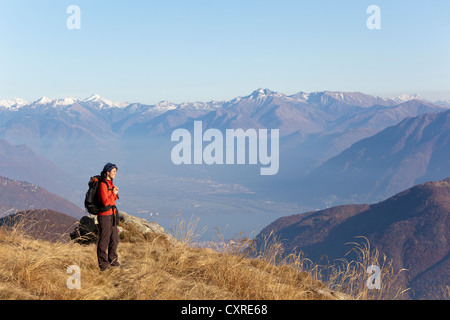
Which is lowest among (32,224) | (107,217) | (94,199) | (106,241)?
(106,241)

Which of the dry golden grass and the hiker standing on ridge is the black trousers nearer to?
the hiker standing on ridge

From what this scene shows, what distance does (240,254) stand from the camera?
9273 millimetres

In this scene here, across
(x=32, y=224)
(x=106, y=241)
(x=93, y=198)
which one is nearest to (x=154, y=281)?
(x=106, y=241)

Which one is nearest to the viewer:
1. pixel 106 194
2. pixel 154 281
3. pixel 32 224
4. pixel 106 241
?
pixel 154 281

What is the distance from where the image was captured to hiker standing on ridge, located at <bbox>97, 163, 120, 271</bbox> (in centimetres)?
877

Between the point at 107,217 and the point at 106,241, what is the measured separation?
0.56 m

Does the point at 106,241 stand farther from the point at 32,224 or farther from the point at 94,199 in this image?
the point at 32,224

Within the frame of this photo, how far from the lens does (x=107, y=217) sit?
8.95 meters

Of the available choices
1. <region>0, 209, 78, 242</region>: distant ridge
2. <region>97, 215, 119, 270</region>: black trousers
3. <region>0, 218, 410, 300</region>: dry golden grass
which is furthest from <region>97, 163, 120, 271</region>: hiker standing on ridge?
<region>0, 209, 78, 242</region>: distant ridge

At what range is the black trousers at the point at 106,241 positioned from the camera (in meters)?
8.77

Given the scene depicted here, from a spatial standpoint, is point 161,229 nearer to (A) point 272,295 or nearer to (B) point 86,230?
(B) point 86,230

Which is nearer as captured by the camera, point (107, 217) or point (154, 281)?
point (154, 281)
